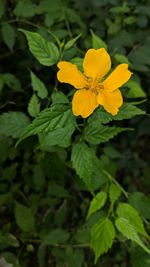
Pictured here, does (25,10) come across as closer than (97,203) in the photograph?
No

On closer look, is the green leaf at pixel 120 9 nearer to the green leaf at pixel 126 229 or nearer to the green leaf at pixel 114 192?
the green leaf at pixel 114 192

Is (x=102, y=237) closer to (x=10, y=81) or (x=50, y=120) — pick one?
(x=50, y=120)

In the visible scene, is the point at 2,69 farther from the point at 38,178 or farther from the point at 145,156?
the point at 145,156

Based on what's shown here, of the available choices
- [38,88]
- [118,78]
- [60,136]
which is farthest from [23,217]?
[118,78]

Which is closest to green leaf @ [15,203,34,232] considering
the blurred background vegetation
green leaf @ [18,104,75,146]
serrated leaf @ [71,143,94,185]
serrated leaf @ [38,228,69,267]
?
the blurred background vegetation

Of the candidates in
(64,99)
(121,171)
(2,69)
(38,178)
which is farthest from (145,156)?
(64,99)

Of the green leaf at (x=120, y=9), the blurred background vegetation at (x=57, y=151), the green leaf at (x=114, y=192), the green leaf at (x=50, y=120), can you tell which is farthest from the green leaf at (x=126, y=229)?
the green leaf at (x=120, y=9)
